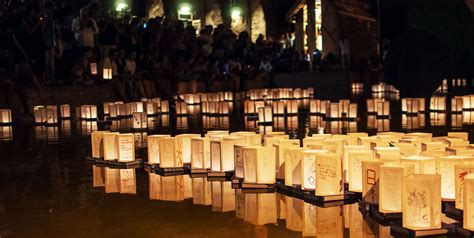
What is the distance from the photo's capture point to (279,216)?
3574mm

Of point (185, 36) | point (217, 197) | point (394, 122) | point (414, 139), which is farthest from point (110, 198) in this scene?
point (185, 36)

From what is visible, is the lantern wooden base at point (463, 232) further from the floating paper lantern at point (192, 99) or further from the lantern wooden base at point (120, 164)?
the floating paper lantern at point (192, 99)

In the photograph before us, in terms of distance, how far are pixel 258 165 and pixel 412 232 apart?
1.32m

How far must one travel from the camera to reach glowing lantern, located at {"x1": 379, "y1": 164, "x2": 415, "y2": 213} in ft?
11.1

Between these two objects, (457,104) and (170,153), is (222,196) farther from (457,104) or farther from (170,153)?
(457,104)

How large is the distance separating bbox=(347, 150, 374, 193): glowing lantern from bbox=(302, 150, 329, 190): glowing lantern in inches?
6.7

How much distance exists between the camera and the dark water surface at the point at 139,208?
10.7ft

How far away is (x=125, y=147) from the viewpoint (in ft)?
17.4

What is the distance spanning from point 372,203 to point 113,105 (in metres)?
6.75

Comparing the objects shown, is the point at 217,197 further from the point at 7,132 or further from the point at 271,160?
the point at 7,132

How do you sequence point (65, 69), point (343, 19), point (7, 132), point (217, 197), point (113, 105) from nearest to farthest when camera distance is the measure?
1. point (217, 197)
2. point (7, 132)
3. point (113, 105)
4. point (65, 69)
5. point (343, 19)

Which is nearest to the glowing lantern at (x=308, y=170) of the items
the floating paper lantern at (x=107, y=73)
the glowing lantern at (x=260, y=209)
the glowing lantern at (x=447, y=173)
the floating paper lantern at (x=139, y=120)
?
the glowing lantern at (x=260, y=209)

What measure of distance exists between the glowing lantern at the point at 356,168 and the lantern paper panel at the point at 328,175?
14 cm

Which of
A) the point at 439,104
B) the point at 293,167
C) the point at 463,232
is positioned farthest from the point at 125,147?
the point at 439,104
